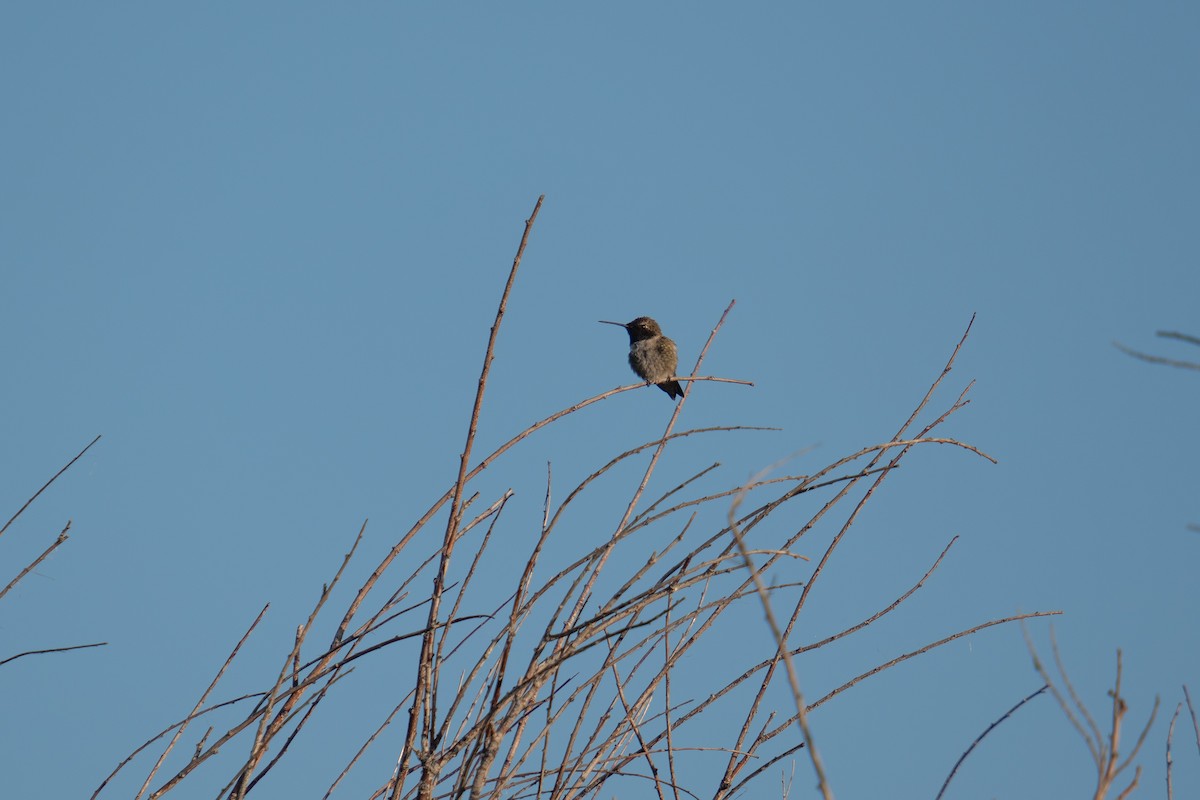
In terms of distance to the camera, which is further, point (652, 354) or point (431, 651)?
point (652, 354)

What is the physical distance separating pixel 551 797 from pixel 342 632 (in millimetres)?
465

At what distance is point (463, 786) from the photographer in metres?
1.95

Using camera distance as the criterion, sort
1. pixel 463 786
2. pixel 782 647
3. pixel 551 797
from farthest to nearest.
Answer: pixel 551 797 → pixel 463 786 → pixel 782 647

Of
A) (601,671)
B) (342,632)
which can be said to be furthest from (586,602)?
(342,632)

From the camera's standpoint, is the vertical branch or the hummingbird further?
the hummingbird

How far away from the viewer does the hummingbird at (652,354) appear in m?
9.50

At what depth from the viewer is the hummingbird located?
950 cm

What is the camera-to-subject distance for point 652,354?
9.54m

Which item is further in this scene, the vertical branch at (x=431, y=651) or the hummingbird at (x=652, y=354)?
the hummingbird at (x=652, y=354)

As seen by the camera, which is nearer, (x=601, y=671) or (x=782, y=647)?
Answer: (x=782, y=647)

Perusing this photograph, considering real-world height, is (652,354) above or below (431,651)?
above

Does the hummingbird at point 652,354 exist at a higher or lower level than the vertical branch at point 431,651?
higher

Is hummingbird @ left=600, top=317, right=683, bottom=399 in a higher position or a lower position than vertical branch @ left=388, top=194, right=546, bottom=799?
higher

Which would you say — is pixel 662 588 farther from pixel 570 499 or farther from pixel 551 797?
pixel 551 797
